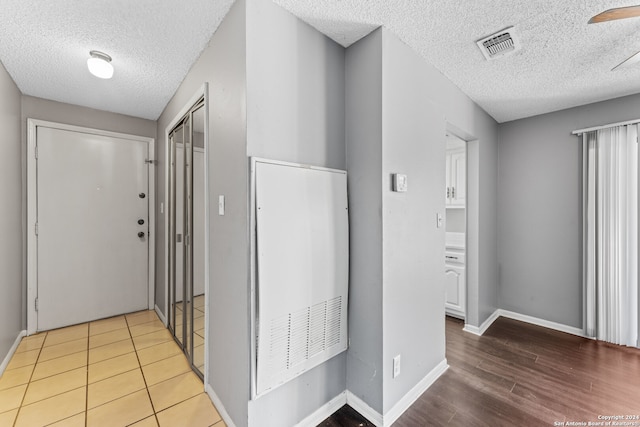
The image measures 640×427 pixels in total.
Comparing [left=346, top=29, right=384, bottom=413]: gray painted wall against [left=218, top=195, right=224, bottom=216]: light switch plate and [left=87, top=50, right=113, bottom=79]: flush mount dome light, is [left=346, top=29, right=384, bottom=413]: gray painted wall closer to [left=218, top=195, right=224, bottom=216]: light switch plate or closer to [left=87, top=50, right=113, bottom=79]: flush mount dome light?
[left=218, top=195, right=224, bottom=216]: light switch plate

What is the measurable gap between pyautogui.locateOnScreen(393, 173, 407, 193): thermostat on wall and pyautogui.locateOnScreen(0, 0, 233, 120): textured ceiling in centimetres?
140

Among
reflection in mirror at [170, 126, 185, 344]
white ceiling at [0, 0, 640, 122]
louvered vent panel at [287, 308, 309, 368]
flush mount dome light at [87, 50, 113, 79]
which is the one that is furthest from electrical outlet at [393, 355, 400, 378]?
flush mount dome light at [87, 50, 113, 79]

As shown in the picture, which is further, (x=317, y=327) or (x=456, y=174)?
(x=456, y=174)

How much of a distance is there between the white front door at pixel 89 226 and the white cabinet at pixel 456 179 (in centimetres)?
395

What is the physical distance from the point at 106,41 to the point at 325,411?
114 inches

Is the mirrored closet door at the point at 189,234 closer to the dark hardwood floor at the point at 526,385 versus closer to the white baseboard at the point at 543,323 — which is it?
the dark hardwood floor at the point at 526,385

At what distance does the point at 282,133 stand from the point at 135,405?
2009 millimetres

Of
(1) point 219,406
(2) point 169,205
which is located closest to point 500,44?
(1) point 219,406

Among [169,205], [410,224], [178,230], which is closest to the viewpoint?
[410,224]

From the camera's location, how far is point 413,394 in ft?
6.17

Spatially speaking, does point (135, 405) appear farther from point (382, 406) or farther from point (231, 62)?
point (231, 62)

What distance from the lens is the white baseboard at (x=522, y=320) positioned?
2.89 meters

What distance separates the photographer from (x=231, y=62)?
155 cm

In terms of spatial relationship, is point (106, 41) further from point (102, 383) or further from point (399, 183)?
point (102, 383)
